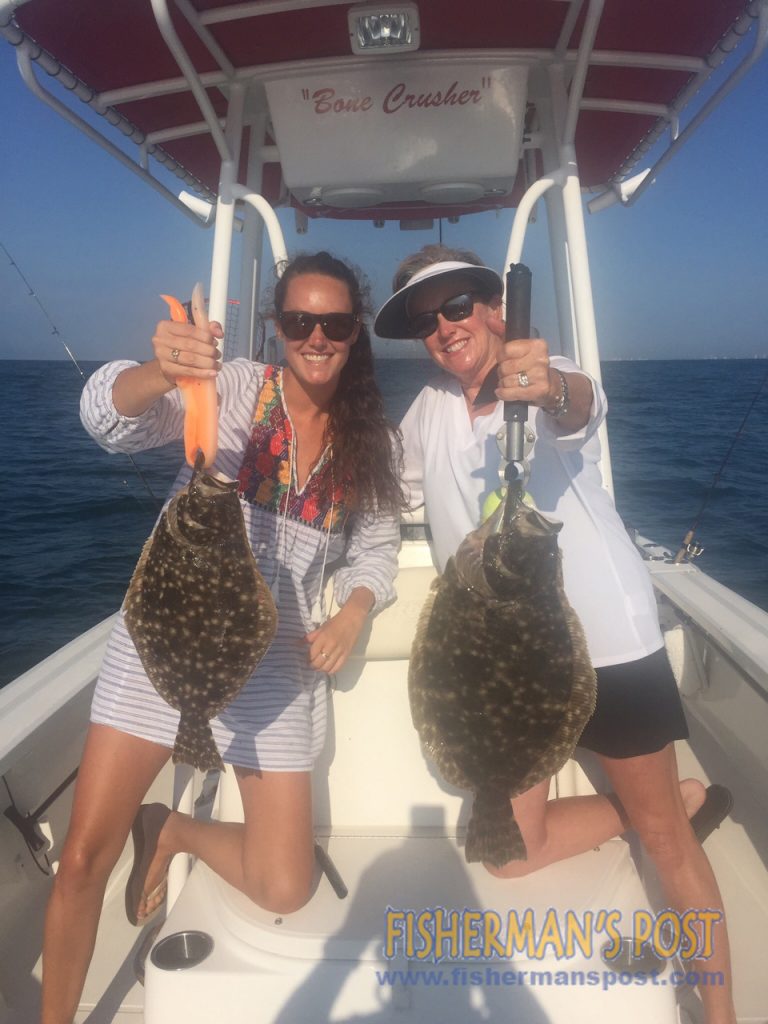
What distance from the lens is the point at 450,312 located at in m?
2.42

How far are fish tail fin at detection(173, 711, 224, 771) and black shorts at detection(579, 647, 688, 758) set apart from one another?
1.40 metres

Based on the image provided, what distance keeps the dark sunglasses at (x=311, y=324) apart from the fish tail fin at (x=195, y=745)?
57.3 inches

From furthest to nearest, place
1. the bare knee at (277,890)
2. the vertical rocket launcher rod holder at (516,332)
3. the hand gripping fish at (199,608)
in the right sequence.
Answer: the bare knee at (277,890) → the hand gripping fish at (199,608) → the vertical rocket launcher rod holder at (516,332)

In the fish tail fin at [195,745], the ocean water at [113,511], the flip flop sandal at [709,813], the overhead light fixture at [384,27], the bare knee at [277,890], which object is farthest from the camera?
the ocean water at [113,511]

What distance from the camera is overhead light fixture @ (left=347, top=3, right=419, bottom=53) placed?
3043 mm

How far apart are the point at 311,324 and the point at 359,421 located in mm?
450

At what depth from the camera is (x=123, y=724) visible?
8.11 feet

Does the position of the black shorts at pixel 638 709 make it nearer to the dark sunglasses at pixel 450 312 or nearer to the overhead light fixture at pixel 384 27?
the dark sunglasses at pixel 450 312

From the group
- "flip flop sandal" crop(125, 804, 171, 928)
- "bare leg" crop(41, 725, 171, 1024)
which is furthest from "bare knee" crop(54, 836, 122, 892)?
"flip flop sandal" crop(125, 804, 171, 928)

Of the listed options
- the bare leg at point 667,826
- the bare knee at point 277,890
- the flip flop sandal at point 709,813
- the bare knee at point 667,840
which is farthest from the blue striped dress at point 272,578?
the flip flop sandal at point 709,813

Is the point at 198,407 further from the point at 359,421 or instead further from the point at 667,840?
the point at 667,840

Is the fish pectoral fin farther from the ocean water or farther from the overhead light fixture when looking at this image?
the overhead light fixture

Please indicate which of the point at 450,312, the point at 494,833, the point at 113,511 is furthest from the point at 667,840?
the point at 113,511

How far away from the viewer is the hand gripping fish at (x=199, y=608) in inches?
71.4
